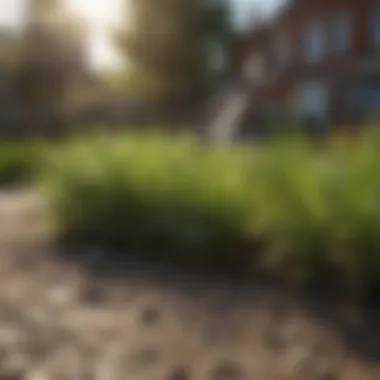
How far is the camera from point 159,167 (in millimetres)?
2256

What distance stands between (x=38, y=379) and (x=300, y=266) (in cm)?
71

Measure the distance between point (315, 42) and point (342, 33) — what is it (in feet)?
0.37

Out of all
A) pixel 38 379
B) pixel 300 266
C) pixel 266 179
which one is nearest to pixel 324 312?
pixel 300 266

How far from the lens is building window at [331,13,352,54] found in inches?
77.9

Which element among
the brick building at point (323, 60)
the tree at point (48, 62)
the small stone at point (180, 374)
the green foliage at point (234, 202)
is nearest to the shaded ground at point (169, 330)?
the small stone at point (180, 374)

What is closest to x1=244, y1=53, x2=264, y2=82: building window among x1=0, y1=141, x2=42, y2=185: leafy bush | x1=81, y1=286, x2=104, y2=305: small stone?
x1=81, y1=286, x2=104, y2=305: small stone

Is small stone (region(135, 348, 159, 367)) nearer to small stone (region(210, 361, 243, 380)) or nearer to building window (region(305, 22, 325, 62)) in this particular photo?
small stone (region(210, 361, 243, 380))

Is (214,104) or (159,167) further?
(214,104)

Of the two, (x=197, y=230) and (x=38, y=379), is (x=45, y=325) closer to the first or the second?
(x=38, y=379)

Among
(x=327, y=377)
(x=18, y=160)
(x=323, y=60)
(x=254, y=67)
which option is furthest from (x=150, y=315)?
(x=18, y=160)

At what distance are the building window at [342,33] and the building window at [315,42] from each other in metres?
0.04

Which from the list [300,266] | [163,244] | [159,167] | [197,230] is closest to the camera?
[300,266]

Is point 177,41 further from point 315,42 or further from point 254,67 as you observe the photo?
point 315,42

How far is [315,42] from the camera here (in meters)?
2.09
